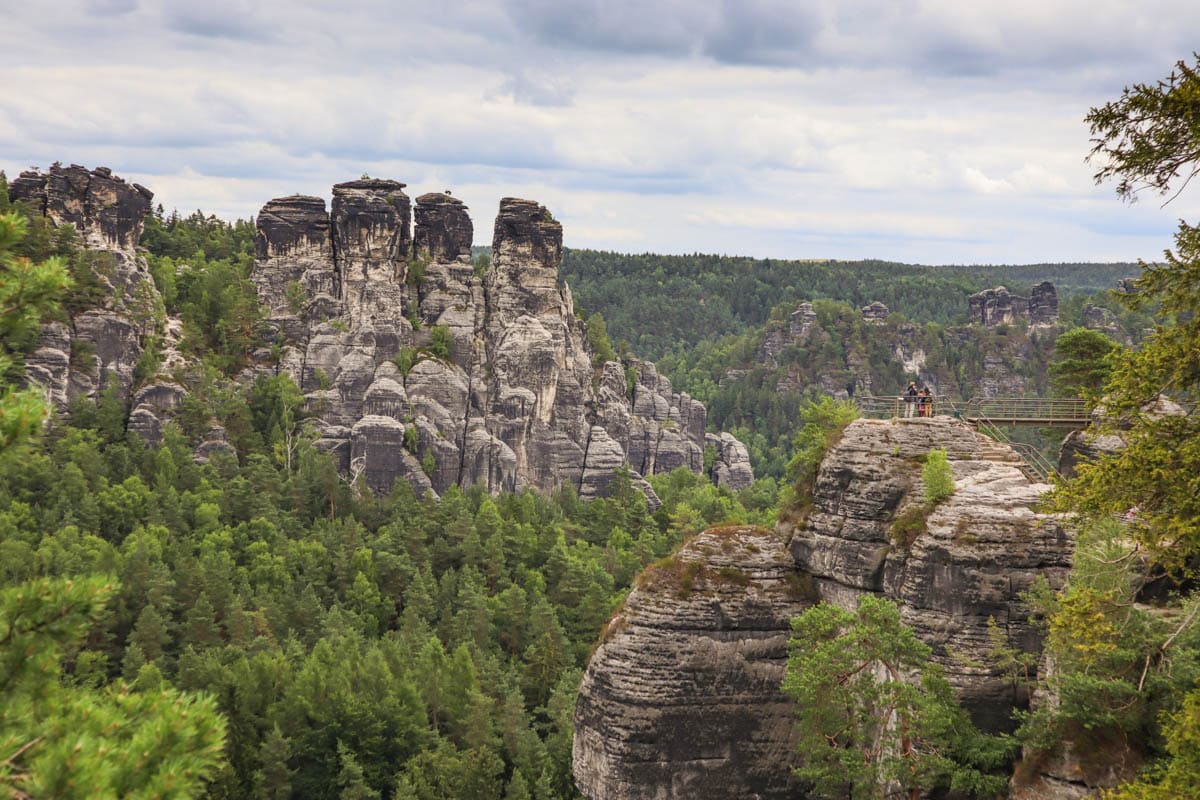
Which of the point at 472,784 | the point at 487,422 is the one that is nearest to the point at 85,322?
the point at 487,422

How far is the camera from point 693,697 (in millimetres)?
32031

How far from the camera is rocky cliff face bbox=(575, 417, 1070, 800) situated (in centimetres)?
→ 3123

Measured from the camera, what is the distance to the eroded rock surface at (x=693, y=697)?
31750 millimetres

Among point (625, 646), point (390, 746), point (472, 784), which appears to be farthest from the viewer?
point (390, 746)

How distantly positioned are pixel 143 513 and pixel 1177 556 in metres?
66.7

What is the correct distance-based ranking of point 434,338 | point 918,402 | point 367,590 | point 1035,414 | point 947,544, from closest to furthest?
point 947,544 → point 918,402 → point 1035,414 → point 367,590 → point 434,338

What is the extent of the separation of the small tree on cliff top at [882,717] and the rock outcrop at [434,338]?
2525 inches

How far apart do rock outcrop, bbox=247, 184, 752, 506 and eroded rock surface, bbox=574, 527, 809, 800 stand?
190 ft

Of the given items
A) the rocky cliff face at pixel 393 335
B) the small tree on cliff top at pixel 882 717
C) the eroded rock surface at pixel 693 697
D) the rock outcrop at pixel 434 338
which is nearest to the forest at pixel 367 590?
the small tree on cliff top at pixel 882 717

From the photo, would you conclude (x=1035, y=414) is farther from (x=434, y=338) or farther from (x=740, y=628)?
(x=434, y=338)

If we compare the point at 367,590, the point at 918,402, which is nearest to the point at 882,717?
the point at 918,402

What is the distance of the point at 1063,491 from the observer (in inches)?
661

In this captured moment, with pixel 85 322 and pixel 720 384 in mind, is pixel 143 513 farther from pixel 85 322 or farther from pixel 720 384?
pixel 720 384

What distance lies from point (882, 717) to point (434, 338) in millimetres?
74470
